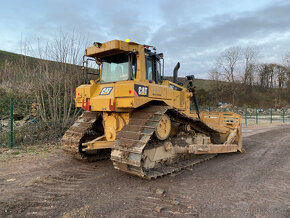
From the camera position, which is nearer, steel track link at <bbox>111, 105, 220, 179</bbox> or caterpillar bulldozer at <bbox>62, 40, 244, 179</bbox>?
steel track link at <bbox>111, 105, 220, 179</bbox>

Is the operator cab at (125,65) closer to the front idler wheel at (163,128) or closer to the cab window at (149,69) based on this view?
the cab window at (149,69)

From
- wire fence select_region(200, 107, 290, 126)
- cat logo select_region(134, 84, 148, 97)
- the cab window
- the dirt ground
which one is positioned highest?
the cab window

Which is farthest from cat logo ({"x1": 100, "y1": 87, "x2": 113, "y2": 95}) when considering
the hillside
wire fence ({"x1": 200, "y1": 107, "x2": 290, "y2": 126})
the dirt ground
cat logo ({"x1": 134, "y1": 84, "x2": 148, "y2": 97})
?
the hillside

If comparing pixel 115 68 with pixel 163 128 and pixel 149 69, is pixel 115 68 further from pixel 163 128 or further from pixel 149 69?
pixel 163 128

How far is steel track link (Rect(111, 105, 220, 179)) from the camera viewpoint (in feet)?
13.6

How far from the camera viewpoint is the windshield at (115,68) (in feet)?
16.9

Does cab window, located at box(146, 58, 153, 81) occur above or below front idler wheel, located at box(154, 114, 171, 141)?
above

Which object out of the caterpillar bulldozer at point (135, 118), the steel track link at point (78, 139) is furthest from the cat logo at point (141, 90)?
the steel track link at point (78, 139)

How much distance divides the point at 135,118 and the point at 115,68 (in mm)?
1430

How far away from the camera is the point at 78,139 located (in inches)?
211

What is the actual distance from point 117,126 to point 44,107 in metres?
5.39

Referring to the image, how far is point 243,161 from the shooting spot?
257 inches

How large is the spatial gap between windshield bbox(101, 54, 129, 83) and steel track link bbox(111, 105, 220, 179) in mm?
961

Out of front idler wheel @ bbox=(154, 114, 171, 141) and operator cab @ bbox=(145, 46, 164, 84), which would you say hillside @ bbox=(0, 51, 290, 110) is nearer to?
operator cab @ bbox=(145, 46, 164, 84)
